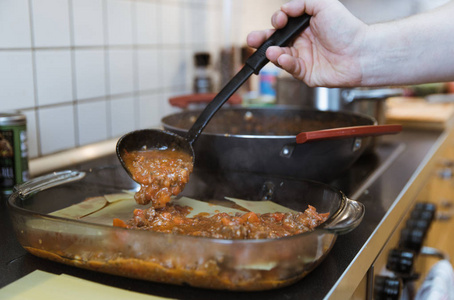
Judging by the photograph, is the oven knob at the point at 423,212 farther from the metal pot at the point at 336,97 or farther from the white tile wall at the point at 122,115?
the white tile wall at the point at 122,115

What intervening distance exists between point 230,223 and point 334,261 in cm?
16

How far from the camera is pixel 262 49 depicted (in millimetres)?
891

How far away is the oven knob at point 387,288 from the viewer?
33.0 inches

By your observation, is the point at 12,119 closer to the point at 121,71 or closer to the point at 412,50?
the point at 121,71

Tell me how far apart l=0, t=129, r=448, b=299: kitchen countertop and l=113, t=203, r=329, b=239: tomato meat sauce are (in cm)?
6

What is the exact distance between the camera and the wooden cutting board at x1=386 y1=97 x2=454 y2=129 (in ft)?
5.73

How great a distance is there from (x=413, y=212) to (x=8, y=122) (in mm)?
988

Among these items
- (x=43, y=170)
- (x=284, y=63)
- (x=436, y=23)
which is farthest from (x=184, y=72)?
(x=436, y=23)

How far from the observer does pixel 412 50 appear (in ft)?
2.72

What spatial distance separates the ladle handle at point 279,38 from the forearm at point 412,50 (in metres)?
0.13

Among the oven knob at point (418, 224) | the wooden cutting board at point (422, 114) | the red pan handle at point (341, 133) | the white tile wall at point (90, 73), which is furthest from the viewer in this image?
the wooden cutting board at point (422, 114)

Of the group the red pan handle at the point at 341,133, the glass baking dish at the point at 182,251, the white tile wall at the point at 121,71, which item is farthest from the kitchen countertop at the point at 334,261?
the white tile wall at the point at 121,71

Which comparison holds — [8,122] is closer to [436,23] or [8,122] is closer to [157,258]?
[157,258]

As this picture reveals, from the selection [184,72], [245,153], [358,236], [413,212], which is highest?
[184,72]
